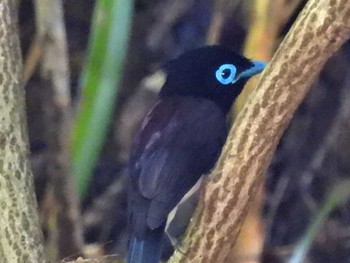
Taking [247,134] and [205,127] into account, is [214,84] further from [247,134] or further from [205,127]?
[247,134]

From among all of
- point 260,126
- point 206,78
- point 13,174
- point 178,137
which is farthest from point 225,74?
point 13,174

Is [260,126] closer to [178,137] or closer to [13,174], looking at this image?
[178,137]

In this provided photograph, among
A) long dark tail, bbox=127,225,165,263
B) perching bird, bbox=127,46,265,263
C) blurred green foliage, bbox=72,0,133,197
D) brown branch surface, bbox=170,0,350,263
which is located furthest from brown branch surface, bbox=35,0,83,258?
brown branch surface, bbox=170,0,350,263

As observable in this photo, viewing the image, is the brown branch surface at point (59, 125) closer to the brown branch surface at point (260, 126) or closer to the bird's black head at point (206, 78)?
the bird's black head at point (206, 78)

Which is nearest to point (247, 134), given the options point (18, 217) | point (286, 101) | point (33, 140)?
point (286, 101)

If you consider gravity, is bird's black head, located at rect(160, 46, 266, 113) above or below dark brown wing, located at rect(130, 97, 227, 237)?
above

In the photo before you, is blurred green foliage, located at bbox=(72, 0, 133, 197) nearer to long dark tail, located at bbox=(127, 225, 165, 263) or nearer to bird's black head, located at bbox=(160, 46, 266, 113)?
bird's black head, located at bbox=(160, 46, 266, 113)
